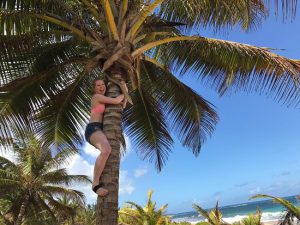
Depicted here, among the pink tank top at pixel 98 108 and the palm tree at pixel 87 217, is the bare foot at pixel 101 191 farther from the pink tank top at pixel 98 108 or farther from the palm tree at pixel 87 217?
the palm tree at pixel 87 217

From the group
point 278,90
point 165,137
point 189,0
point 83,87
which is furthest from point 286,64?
point 83,87

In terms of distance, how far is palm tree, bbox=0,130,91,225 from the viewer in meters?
25.8

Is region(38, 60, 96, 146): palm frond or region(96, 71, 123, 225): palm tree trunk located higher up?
region(38, 60, 96, 146): palm frond

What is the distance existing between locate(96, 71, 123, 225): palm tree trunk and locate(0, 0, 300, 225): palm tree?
0.05 ft

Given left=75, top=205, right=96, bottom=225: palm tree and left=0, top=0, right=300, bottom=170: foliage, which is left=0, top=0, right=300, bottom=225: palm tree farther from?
left=75, top=205, right=96, bottom=225: palm tree

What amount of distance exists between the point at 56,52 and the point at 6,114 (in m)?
2.08

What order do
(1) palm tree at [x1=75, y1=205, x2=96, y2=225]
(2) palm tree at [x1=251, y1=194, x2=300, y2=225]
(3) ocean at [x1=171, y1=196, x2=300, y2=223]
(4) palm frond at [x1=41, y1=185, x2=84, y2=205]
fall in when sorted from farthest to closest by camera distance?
1. (3) ocean at [x1=171, y1=196, x2=300, y2=223]
2. (1) palm tree at [x1=75, y1=205, x2=96, y2=225]
3. (4) palm frond at [x1=41, y1=185, x2=84, y2=205]
4. (2) palm tree at [x1=251, y1=194, x2=300, y2=225]

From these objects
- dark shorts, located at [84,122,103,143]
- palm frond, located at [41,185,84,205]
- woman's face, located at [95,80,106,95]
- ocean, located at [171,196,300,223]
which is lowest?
dark shorts, located at [84,122,103,143]

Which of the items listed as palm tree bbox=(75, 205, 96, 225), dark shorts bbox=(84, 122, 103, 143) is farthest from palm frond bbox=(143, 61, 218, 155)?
palm tree bbox=(75, 205, 96, 225)

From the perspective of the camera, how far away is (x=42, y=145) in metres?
10.6

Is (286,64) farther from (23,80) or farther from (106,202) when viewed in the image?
(23,80)

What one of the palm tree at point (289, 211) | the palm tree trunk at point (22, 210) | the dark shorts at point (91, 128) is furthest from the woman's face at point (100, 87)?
the palm tree trunk at point (22, 210)

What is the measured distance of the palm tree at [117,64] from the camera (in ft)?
23.9

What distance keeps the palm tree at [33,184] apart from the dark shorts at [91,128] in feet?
64.3
